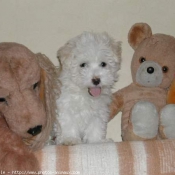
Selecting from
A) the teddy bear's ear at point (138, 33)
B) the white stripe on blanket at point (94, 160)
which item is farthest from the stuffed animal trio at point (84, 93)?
the white stripe on blanket at point (94, 160)

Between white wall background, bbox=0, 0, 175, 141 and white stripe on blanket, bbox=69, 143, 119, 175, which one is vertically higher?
white wall background, bbox=0, 0, 175, 141

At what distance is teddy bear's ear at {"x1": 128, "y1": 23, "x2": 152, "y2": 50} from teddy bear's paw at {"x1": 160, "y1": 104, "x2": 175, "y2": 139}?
1.38 ft

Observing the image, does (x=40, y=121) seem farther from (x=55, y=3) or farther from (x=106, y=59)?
(x=55, y=3)

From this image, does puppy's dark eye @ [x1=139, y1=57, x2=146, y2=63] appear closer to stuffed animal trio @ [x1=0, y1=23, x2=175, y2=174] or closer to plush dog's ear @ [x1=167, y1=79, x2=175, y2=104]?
stuffed animal trio @ [x1=0, y1=23, x2=175, y2=174]

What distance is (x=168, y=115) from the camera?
1.70 meters

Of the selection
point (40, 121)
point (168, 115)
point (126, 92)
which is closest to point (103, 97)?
point (126, 92)

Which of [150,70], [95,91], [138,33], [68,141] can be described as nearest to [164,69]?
[150,70]

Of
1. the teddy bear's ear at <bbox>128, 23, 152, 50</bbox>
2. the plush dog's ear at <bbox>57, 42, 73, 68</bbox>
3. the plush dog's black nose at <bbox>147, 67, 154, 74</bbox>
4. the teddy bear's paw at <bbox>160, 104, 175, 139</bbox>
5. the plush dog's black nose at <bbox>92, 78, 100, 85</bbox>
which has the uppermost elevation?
the teddy bear's ear at <bbox>128, 23, 152, 50</bbox>

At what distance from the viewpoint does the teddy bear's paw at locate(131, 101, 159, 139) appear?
5.52 ft

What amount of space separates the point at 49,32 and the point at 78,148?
792 mm

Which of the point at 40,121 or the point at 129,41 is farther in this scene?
the point at 129,41

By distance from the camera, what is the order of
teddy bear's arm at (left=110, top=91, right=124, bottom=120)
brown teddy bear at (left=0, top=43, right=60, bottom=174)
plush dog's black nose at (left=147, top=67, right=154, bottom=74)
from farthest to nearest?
teddy bear's arm at (left=110, top=91, right=124, bottom=120)
plush dog's black nose at (left=147, top=67, right=154, bottom=74)
brown teddy bear at (left=0, top=43, right=60, bottom=174)

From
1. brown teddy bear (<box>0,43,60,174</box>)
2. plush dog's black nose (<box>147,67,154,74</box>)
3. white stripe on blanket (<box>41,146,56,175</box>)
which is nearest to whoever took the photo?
brown teddy bear (<box>0,43,60,174</box>)

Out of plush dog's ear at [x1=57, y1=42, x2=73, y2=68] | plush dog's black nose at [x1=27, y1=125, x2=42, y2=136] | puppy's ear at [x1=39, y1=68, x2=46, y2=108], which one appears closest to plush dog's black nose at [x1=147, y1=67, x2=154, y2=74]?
plush dog's ear at [x1=57, y1=42, x2=73, y2=68]
